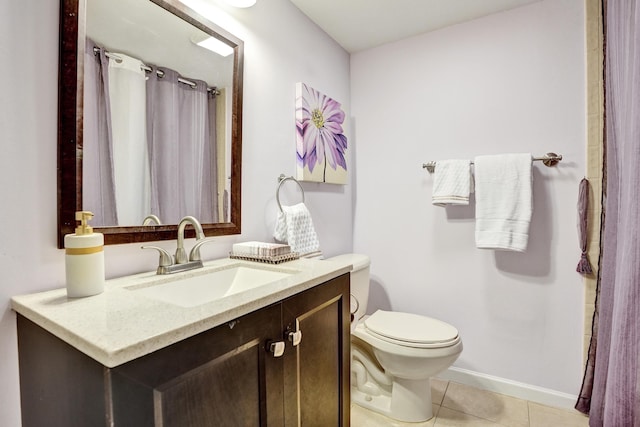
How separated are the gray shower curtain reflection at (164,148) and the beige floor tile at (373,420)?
1253 millimetres

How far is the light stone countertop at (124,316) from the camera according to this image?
20.6 inches

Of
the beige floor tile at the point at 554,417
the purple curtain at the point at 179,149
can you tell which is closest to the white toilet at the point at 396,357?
the beige floor tile at the point at 554,417

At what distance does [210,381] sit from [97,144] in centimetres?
75

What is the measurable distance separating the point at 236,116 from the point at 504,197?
1.45 metres

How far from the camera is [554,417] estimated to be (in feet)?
5.34

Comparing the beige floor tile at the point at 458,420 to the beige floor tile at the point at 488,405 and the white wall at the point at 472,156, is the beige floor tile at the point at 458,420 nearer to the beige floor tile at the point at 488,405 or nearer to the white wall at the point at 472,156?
the beige floor tile at the point at 488,405

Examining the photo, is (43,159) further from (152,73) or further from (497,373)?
(497,373)

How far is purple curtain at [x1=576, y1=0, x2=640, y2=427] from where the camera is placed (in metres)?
0.86

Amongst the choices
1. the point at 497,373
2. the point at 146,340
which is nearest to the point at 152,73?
the point at 146,340

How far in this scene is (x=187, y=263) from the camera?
42.7 inches

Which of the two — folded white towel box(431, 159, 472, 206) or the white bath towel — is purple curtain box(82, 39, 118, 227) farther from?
folded white towel box(431, 159, 472, 206)

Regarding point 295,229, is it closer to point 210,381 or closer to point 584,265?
point 210,381

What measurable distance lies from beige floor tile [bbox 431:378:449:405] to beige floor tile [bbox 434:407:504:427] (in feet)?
0.35

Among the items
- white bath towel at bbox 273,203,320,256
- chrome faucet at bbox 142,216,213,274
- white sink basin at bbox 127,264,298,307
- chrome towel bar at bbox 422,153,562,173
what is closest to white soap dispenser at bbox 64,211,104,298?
white sink basin at bbox 127,264,298,307
